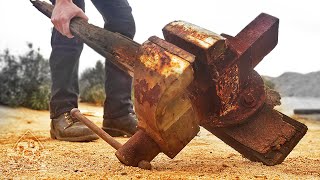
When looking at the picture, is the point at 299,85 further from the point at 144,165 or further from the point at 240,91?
the point at 144,165

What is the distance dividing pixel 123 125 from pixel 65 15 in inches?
63.1

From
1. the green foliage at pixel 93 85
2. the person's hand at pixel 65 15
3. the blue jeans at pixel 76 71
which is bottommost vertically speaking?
the green foliage at pixel 93 85

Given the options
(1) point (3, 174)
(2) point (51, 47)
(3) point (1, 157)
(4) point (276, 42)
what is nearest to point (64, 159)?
(3) point (1, 157)

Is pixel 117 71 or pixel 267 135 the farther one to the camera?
pixel 117 71

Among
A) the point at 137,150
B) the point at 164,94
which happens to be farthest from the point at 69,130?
the point at 164,94

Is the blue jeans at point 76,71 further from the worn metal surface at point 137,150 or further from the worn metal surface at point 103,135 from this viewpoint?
the worn metal surface at point 137,150

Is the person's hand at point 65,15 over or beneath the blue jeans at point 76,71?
over

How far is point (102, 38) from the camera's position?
180cm

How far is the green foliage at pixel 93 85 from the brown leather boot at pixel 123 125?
9.52 meters

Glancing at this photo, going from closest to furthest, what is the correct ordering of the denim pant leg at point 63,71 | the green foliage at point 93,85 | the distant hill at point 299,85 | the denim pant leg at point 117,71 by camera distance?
the denim pant leg at point 63,71 < the denim pant leg at point 117,71 < the green foliage at point 93,85 < the distant hill at point 299,85

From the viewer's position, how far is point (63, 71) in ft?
10.8

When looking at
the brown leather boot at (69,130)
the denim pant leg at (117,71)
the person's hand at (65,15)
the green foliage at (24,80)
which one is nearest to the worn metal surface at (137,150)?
the person's hand at (65,15)

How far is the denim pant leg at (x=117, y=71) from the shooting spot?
11.3 ft

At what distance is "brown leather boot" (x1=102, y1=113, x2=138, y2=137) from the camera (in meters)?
3.45
